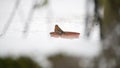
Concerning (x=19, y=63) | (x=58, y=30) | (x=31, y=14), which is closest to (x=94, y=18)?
(x=58, y=30)

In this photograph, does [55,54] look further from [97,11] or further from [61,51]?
[97,11]

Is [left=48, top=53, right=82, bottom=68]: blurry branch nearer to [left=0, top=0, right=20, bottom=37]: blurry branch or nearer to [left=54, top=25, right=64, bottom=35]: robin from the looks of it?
[left=54, top=25, right=64, bottom=35]: robin

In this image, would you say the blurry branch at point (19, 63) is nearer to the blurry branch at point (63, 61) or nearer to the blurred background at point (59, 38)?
the blurred background at point (59, 38)

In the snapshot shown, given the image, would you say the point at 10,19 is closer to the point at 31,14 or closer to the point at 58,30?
the point at 31,14

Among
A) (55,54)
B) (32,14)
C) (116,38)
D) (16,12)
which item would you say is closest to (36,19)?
(32,14)

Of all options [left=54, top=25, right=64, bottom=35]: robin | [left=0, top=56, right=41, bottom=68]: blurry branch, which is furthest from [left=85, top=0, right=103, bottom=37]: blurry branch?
[left=0, top=56, right=41, bottom=68]: blurry branch

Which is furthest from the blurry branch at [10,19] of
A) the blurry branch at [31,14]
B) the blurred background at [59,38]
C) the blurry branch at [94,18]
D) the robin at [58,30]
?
the blurry branch at [94,18]

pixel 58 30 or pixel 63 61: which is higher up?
pixel 58 30

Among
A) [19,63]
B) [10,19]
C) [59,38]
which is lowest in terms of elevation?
[19,63]
